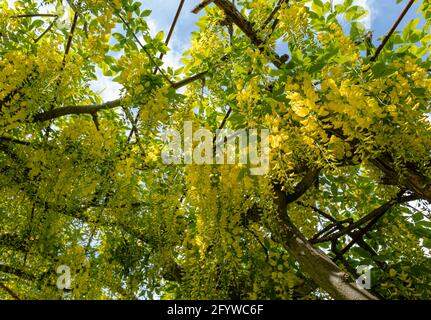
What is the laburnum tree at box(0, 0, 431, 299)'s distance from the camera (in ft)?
6.46

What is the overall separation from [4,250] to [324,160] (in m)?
1.99

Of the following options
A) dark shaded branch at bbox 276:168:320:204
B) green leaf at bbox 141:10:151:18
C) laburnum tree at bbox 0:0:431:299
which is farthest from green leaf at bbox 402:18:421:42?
green leaf at bbox 141:10:151:18

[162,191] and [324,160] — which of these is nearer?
[324,160]

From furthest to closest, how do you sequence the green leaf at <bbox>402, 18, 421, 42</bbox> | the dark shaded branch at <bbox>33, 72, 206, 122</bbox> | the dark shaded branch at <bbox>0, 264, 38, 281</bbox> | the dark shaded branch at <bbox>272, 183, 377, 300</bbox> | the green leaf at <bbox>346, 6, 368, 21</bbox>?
the dark shaded branch at <bbox>33, 72, 206, 122</bbox>
the dark shaded branch at <bbox>0, 264, 38, 281</bbox>
the green leaf at <bbox>346, 6, 368, 21</bbox>
the green leaf at <bbox>402, 18, 421, 42</bbox>
the dark shaded branch at <bbox>272, 183, 377, 300</bbox>

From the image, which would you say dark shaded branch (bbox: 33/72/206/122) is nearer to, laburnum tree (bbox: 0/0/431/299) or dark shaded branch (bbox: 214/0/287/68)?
laburnum tree (bbox: 0/0/431/299)

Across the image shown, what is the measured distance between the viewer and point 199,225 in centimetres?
217

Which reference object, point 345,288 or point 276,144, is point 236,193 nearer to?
point 276,144

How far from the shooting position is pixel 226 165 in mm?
2250

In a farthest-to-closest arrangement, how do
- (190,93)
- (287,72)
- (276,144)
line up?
(190,93)
(287,72)
(276,144)

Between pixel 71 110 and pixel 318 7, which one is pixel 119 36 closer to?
pixel 71 110

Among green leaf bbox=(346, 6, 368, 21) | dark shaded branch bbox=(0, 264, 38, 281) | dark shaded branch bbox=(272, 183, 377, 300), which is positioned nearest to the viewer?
dark shaded branch bbox=(272, 183, 377, 300)

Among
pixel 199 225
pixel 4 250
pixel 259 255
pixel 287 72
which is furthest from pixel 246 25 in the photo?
pixel 4 250

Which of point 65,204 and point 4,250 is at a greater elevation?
point 65,204

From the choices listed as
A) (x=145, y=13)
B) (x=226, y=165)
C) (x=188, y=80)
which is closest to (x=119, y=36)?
(x=145, y=13)
